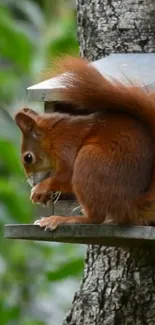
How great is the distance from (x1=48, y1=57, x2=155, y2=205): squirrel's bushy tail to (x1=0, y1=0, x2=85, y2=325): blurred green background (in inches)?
39.2

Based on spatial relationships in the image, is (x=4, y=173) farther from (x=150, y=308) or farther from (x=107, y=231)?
(x=107, y=231)

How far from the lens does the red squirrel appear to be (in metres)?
3.42

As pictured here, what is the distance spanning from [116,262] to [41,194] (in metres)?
0.62

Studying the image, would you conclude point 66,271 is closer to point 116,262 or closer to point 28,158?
point 116,262

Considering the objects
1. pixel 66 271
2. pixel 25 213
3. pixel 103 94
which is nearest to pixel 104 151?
pixel 103 94

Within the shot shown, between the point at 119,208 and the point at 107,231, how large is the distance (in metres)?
0.09

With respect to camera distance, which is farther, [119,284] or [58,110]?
[119,284]

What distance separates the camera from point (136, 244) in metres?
3.76

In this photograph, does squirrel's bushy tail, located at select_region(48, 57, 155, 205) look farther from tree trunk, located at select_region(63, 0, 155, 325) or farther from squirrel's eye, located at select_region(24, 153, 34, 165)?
tree trunk, located at select_region(63, 0, 155, 325)

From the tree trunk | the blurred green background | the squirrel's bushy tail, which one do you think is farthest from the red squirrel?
the blurred green background

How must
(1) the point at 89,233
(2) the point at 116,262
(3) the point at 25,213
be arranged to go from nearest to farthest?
(1) the point at 89,233 < (2) the point at 116,262 < (3) the point at 25,213

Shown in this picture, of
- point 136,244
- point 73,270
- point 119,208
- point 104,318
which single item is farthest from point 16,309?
point 119,208

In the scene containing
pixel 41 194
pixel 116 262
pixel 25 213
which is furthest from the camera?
pixel 25 213

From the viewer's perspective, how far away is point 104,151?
3439mm
